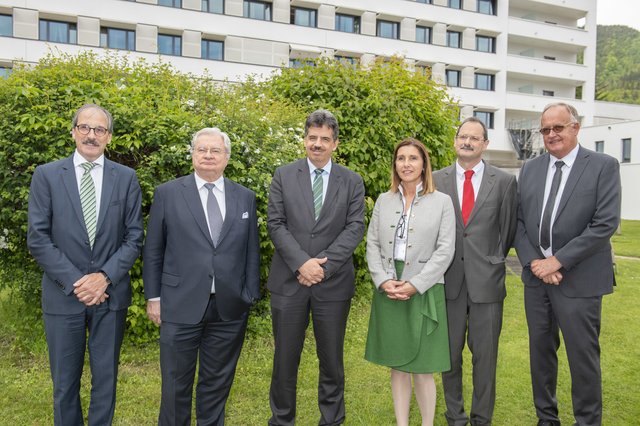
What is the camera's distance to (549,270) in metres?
4.13

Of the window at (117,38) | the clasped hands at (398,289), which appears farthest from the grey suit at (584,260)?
the window at (117,38)

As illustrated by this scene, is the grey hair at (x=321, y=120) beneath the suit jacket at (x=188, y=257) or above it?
above

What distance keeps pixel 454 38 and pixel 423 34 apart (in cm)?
290

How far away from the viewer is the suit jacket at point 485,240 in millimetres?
4289

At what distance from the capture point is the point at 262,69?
32531 millimetres

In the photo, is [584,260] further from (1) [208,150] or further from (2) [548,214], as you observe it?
(1) [208,150]

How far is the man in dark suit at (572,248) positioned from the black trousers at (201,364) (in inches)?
99.9

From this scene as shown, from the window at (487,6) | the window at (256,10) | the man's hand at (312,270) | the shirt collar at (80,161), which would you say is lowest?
the man's hand at (312,270)

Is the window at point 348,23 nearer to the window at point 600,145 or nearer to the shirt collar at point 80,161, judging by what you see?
the window at point 600,145

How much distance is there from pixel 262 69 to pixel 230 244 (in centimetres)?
3020

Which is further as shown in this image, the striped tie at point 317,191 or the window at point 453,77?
the window at point 453,77

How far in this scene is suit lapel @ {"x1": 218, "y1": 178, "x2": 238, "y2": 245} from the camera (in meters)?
3.97

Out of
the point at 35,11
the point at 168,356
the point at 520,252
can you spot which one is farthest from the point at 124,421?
the point at 35,11

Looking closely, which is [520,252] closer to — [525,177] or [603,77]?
[525,177]
